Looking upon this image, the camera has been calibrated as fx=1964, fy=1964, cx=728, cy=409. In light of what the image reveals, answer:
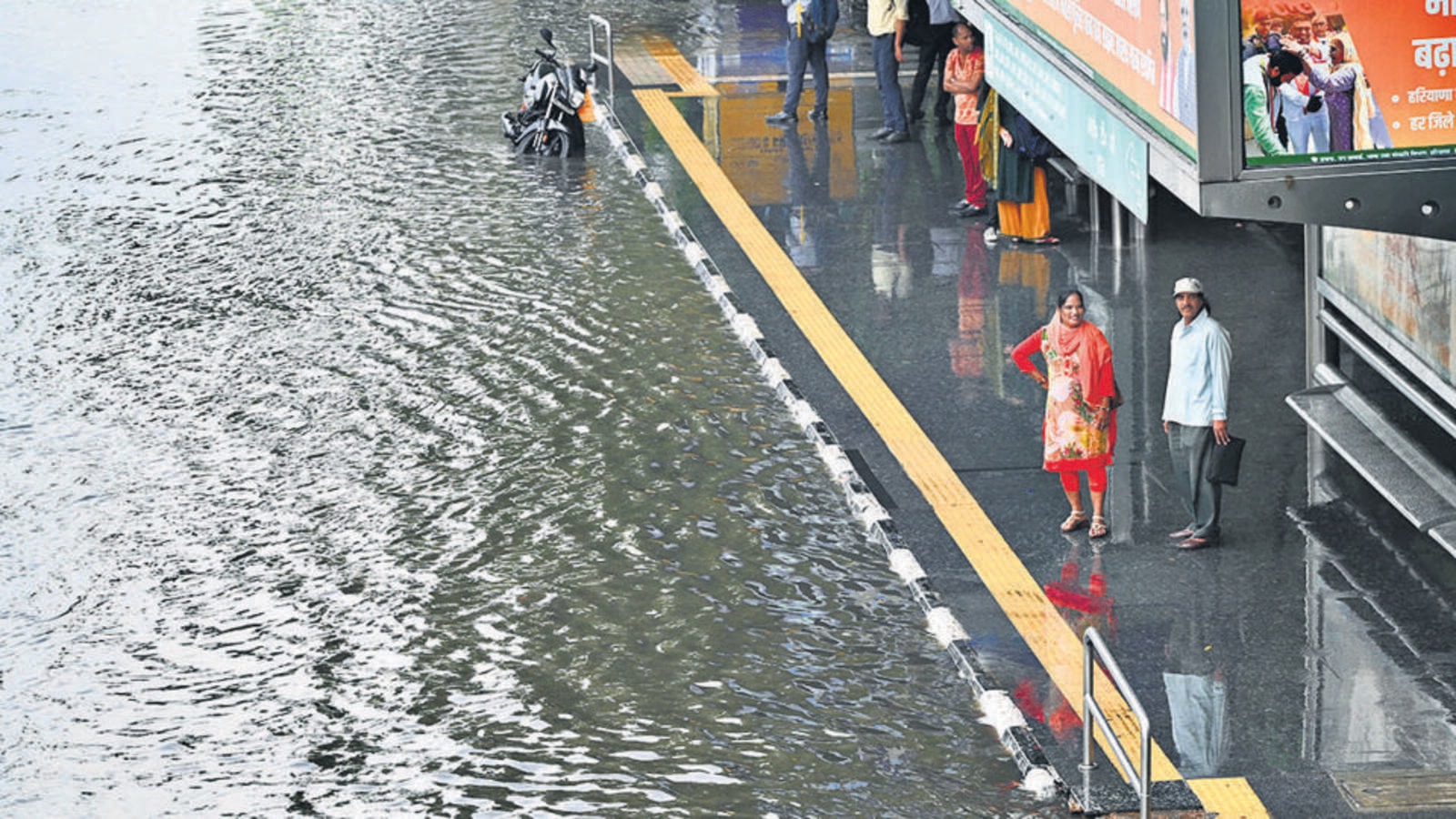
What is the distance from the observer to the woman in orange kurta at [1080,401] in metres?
10.7

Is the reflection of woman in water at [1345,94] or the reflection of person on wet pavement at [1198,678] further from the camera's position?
the reflection of person on wet pavement at [1198,678]

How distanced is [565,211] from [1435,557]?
9.66m

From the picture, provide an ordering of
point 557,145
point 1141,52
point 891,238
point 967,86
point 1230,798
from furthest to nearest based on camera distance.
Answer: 1. point 557,145
2. point 967,86
3. point 891,238
4. point 1141,52
5. point 1230,798

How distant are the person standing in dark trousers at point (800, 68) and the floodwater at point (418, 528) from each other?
7.54ft

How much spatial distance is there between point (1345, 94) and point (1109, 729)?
2.67 meters

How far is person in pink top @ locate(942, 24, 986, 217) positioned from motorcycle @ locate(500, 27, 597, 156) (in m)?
4.43

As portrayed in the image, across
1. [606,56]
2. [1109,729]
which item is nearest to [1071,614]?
[1109,729]

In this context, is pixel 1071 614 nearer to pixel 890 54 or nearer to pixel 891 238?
pixel 891 238

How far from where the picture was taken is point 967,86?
16.9 m

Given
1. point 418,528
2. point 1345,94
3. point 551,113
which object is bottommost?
point 418,528

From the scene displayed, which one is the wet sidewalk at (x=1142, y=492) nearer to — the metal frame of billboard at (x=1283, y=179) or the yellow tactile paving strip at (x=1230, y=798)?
the yellow tactile paving strip at (x=1230, y=798)

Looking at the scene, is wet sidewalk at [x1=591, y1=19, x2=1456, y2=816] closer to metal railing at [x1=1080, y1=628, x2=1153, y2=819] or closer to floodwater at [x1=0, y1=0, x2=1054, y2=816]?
metal railing at [x1=1080, y1=628, x2=1153, y2=819]

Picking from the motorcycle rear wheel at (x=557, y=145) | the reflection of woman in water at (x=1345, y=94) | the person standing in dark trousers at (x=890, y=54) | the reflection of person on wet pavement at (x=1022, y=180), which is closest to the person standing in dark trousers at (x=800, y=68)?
the person standing in dark trousers at (x=890, y=54)

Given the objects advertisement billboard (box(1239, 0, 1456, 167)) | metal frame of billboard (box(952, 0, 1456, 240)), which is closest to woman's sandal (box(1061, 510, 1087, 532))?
metal frame of billboard (box(952, 0, 1456, 240))
